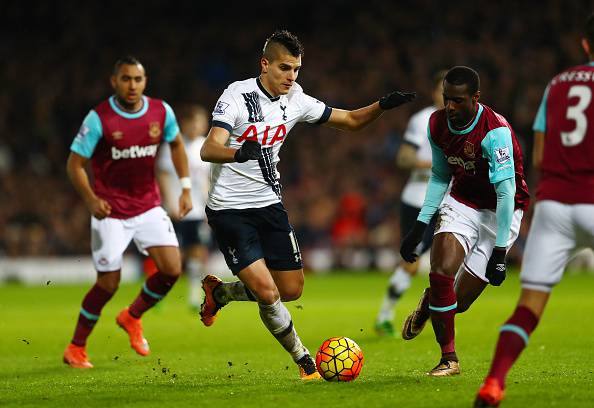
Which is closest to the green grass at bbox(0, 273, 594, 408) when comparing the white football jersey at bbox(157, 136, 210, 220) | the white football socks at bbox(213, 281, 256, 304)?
the white football socks at bbox(213, 281, 256, 304)

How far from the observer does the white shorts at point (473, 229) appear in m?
7.69

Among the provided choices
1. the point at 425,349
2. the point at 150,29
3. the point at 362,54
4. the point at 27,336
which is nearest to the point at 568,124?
the point at 425,349

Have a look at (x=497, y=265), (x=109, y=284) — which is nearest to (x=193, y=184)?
(x=109, y=284)

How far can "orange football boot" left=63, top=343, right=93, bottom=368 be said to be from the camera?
30.0 feet

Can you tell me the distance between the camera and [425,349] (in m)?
9.88

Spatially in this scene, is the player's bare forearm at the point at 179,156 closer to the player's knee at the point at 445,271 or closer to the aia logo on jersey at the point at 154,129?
the aia logo on jersey at the point at 154,129

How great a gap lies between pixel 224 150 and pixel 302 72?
19.2 metres

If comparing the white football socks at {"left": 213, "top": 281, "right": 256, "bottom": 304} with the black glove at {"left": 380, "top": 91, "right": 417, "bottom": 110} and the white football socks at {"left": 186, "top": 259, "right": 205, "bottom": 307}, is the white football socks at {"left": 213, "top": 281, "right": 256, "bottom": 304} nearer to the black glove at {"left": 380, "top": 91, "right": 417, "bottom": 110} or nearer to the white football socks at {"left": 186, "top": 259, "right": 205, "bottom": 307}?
the black glove at {"left": 380, "top": 91, "right": 417, "bottom": 110}

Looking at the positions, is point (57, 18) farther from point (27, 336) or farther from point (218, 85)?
point (27, 336)

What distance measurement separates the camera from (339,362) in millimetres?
7508

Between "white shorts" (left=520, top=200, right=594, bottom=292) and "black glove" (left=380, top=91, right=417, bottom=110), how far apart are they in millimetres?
1936

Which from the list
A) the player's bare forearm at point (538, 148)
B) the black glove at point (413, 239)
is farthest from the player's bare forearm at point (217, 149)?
the player's bare forearm at point (538, 148)

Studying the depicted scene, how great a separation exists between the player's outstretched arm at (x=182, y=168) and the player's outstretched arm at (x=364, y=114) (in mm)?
2051

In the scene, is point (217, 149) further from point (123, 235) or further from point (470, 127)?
point (123, 235)
